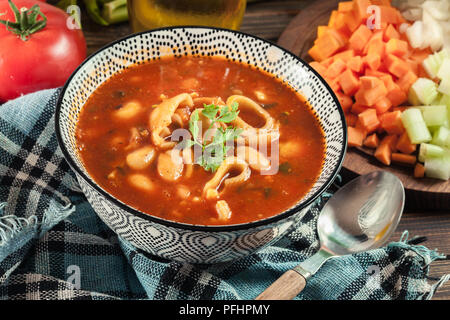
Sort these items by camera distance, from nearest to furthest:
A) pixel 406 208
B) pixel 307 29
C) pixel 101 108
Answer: pixel 101 108 < pixel 406 208 < pixel 307 29

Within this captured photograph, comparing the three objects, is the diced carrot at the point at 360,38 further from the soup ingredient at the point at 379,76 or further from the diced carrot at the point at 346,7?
the diced carrot at the point at 346,7

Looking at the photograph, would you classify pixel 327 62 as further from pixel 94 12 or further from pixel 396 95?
pixel 94 12

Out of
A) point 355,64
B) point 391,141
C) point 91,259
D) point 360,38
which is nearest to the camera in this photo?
Answer: point 91,259

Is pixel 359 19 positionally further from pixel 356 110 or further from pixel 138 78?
pixel 138 78

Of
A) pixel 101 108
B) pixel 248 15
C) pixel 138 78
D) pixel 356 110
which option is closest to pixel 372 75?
pixel 356 110

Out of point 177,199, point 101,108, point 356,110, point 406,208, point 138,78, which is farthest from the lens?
point 356,110

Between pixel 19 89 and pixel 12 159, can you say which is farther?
pixel 19 89

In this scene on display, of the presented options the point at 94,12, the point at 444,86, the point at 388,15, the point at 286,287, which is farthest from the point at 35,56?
the point at 444,86

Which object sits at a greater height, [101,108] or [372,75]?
[101,108]
